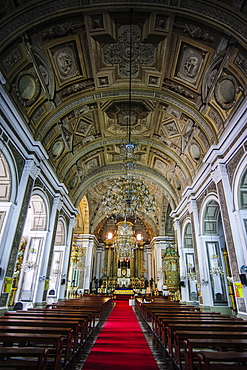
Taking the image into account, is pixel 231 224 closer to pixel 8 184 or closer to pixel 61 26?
pixel 8 184

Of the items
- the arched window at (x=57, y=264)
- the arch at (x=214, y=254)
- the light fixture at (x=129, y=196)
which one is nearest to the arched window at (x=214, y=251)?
the arch at (x=214, y=254)

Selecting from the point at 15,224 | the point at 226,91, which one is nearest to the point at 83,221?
the point at 15,224

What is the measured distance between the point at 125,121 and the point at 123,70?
311 cm

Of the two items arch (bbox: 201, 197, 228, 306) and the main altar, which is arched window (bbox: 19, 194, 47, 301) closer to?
arch (bbox: 201, 197, 228, 306)

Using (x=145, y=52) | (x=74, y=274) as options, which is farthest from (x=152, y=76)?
(x=74, y=274)

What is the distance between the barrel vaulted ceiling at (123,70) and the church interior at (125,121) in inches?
1.6

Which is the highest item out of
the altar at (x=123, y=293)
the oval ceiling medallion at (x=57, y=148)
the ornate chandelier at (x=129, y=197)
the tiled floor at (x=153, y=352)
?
the oval ceiling medallion at (x=57, y=148)

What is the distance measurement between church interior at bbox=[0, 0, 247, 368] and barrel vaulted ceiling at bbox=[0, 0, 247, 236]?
1.6 inches

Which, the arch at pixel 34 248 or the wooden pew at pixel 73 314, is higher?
the arch at pixel 34 248

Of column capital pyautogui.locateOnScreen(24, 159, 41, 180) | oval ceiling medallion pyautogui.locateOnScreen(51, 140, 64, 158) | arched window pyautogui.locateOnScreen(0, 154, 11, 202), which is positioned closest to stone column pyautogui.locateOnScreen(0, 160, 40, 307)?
column capital pyautogui.locateOnScreen(24, 159, 41, 180)

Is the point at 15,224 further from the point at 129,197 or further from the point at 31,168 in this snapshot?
the point at 129,197

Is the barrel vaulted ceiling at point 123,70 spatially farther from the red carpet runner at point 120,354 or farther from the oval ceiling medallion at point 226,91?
the red carpet runner at point 120,354

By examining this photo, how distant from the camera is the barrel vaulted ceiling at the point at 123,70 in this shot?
6.75 m

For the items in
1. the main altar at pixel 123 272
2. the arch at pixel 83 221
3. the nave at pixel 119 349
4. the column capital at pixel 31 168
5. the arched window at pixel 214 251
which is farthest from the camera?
the main altar at pixel 123 272
